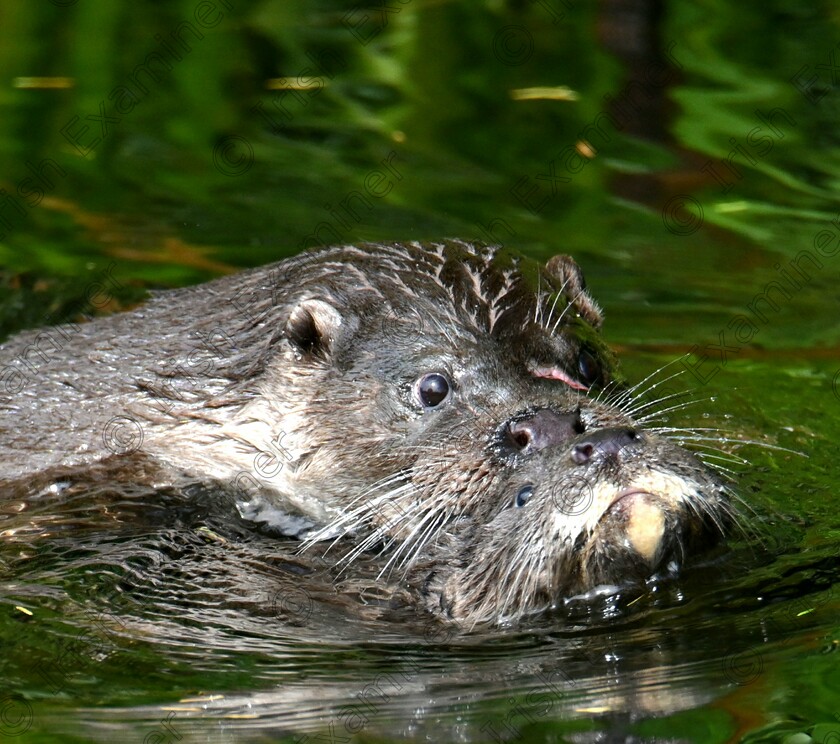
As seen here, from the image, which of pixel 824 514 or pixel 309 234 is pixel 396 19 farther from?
pixel 824 514

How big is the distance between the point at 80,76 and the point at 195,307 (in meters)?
5.76

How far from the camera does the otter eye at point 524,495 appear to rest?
526cm

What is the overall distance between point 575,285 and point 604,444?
1.61m

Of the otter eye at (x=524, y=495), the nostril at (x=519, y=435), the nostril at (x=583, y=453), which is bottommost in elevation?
the otter eye at (x=524, y=495)

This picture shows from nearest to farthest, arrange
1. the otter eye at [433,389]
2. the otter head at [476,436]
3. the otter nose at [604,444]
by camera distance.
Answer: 1. the otter nose at [604,444]
2. the otter head at [476,436]
3. the otter eye at [433,389]

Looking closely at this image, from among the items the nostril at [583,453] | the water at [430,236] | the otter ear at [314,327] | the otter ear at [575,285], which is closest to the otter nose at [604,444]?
the nostril at [583,453]

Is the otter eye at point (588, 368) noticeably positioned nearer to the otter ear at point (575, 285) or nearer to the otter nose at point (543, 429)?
the otter ear at point (575, 285)

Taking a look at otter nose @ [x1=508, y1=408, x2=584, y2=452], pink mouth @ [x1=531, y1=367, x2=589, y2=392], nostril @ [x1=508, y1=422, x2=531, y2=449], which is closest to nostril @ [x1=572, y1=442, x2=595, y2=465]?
otter nose @ [x1=508, y1=408, x2=584, y2=452]

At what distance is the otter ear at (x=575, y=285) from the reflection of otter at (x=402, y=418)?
0.4 inches

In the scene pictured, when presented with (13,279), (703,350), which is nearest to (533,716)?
(703,350)

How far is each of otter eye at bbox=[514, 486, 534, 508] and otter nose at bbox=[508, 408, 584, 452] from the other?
0.49 ft

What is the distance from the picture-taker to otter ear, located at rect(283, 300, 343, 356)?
5926 mm

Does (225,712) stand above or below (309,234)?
below

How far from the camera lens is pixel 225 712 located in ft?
15.3
